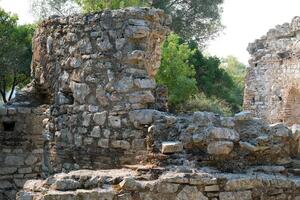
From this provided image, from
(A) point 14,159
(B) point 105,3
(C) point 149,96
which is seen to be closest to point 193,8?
(B) point 105,3

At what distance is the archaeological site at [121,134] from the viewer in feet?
16.7

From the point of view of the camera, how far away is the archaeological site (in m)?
5.10

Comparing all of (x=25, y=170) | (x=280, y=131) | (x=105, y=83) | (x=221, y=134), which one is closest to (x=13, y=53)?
(x=25, y=170)

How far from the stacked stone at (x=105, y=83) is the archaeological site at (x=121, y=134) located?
1cm

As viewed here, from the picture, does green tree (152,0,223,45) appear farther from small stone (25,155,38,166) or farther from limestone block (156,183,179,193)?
limestone block (156,183,179,193)

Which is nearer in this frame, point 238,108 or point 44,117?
point 44,117

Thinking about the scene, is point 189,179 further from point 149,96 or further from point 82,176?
point 149,96

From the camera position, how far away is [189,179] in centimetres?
505

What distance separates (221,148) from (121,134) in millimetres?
1312

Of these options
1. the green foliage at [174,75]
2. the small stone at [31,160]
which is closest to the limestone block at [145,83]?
the small stone at [31,160]

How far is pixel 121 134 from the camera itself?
20.2 feet

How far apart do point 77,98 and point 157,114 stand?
4.04 feet

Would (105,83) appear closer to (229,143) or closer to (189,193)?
(229,143)

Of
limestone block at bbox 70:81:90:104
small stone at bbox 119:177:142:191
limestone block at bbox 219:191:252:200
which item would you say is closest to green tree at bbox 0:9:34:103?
limestone block at bbox 70:81:90:104
